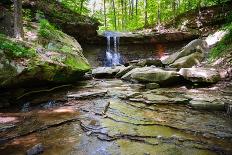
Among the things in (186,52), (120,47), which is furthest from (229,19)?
(120,47)

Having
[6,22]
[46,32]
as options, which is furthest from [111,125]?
[6,22]

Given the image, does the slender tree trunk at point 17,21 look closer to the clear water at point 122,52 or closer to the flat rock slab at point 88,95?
the flat rock slab at point 88,95

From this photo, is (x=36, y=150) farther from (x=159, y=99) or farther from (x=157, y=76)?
(x=157, y=76)

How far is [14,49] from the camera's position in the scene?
350 inches

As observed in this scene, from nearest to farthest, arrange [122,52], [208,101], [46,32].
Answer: [208,101]
[46,32]
[122,52]

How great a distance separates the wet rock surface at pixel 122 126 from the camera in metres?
5.11

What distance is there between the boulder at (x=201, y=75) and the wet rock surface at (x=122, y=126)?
34.1 inches

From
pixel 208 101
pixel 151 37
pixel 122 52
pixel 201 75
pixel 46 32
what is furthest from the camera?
pixel 122 52

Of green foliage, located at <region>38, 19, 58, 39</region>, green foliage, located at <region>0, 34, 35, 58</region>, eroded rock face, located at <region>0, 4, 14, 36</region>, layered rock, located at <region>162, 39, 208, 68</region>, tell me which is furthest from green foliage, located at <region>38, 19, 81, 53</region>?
layered rock, located at <region>162, 39, 208, 68</region>

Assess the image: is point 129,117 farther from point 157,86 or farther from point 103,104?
point 157,86

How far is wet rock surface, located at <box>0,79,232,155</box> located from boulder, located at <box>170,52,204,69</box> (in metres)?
4.18

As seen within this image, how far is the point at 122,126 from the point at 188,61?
846 centimetres

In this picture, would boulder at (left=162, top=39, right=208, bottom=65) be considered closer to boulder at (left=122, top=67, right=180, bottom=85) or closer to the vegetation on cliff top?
the vegetation on cliff top

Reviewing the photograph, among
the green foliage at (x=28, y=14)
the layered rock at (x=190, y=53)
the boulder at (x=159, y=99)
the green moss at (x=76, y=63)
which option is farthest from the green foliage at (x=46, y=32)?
the layered rock at (x=190, y=53)
